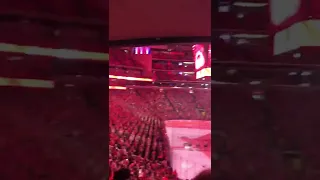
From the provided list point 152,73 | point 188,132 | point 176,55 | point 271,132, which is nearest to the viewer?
point 271,132

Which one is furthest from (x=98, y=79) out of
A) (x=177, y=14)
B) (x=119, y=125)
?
(x=119, y=125)

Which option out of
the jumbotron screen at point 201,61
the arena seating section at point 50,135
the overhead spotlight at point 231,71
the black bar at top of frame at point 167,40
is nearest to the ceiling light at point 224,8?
the overhead spotlight at point 231,71

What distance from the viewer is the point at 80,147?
1.23m

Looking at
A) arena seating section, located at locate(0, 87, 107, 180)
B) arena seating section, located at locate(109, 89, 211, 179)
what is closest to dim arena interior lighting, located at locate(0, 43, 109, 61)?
arena seating section, located at locate(0, 87, 107, 180)

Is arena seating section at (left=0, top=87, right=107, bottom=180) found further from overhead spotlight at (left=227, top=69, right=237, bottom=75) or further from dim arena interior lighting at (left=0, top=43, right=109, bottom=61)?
overhead spotlight at (left=227, top=69, right=237, bottom=75)

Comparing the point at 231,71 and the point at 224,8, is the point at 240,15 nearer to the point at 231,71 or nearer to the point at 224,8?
the point at 224,8

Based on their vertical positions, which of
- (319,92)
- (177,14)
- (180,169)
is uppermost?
(177,14)

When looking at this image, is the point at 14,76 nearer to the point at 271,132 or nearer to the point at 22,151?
the point at 22,151

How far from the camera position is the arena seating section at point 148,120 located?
4512mm

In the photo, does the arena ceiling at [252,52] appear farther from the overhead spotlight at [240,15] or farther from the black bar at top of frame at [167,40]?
the black bar at top of frame at [167,40]

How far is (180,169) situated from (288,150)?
3.41 m

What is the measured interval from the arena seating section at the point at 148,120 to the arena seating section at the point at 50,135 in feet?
10.4

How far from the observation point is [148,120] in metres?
4.83

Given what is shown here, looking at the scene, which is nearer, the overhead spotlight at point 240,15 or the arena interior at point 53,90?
the arena interior at point 53,90
